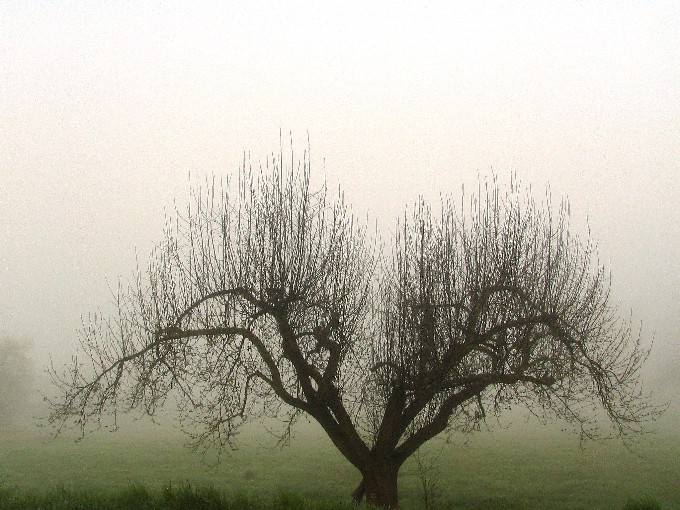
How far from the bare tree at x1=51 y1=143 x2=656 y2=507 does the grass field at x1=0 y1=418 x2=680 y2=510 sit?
2973mm

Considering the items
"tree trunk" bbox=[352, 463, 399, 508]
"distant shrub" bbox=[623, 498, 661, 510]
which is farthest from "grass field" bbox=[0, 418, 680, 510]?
"tree trunk" bbox=[352, 463, 399, 508]

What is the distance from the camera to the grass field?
2220cm

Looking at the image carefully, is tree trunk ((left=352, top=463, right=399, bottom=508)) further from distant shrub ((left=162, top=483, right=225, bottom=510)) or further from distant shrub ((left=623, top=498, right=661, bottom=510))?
distant shrub ((left=623, top=498, right=661, bottom=510))

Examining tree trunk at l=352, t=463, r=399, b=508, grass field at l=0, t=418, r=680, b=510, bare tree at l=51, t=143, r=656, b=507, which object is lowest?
grass field at l=0, t=418, r=680, b=510

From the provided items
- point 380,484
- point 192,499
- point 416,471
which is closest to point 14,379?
point 416,471

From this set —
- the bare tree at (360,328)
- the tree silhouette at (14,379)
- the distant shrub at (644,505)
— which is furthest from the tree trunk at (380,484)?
the tree silhouette at (14,379)

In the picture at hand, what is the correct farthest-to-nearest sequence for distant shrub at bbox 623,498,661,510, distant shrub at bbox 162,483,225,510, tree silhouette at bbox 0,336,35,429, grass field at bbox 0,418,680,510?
tree silhouette at bbox 0,336,35,429 < grass field at bbox 0,418,680,510 < distant shrub at bbox 623,498,661,510 < distant shrub at bbox 162,483,225,510

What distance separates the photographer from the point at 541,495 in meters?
22.7

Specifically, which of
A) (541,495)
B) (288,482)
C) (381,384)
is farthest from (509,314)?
(288,482)

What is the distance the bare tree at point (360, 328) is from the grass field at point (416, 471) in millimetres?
2973

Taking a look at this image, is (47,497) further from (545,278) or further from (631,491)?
(631,491)

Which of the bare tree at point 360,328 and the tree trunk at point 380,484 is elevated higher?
the bare tree at point 360,328

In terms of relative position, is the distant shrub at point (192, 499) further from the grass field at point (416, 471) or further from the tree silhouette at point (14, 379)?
the tree silhouette at point (14, 379)

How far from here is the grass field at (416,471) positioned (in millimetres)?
22203
